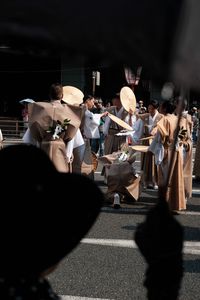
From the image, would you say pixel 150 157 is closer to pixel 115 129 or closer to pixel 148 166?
pixel 148 166

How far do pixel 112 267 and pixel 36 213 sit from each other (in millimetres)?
3008

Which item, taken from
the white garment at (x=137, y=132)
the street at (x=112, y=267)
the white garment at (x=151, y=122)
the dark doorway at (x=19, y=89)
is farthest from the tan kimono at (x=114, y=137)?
the dark doorway at (x=19, y=89)

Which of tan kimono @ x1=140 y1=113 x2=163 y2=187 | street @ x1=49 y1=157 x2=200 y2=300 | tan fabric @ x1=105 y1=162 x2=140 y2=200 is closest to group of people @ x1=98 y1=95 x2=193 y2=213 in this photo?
tan kimono @ x1=140 y1=113 x2=163 y2=187

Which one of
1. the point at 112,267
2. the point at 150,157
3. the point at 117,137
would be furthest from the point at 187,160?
the point at 112,267

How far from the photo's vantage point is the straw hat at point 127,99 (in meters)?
7.47

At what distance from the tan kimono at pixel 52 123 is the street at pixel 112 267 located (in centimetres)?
90

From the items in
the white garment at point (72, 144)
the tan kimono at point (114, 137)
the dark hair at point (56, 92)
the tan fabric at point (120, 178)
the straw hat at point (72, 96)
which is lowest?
the tan fabric at point (120, 178)

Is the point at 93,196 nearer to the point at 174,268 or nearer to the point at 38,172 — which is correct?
the point at 38,172

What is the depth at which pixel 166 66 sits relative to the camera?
3.13 ft

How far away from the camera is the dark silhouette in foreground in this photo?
1389 millimetres

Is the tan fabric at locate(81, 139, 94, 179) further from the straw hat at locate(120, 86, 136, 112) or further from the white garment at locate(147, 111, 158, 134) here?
the white garment at locate(147, 111, 158, 134)

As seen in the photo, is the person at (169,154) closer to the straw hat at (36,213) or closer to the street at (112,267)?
the street at (112,267)

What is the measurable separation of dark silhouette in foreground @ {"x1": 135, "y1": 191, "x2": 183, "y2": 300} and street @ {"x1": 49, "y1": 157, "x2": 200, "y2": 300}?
208 cm

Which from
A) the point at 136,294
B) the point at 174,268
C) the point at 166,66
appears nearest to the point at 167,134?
the point at 136,294
